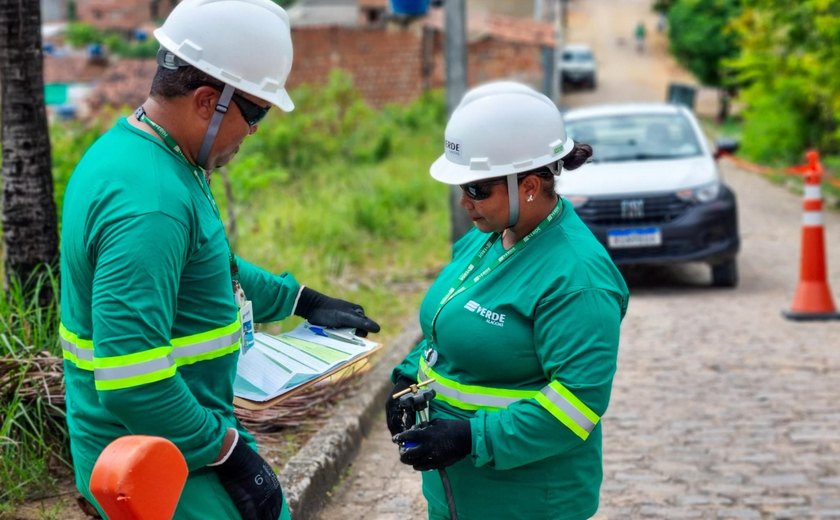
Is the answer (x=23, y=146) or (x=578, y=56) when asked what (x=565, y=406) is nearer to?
(x=23, y=146)

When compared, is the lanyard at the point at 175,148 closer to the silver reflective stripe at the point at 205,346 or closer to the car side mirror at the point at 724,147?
the silver reflective stripe at the point at 205,346

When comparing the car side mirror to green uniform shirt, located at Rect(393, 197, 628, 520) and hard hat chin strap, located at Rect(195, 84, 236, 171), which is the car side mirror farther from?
hard hat chin strap, located at Rect(195, 84, 236, 171)

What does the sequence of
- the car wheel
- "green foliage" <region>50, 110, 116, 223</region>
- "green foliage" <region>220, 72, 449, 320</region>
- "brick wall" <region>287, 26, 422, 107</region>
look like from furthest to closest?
1. "brick wall" <region>287, 26, 422, 107</region>
2. the car wheel
3. "green foliage" <region>220, 72, 449, 320</region>
4. "green foliage" <region>50, 110, 116, 223</region>

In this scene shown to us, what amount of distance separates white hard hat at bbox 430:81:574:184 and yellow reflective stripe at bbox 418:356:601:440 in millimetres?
551

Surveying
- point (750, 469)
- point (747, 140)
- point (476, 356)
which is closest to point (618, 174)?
point (750, 469)

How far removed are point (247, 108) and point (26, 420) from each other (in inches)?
102

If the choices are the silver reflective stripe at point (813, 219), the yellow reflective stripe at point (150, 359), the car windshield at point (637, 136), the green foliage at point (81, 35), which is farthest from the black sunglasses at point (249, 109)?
the green foliage at point (81, 35)

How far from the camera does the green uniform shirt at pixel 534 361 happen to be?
107 inches

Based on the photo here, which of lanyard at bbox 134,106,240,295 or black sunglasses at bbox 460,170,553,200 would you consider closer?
lanyard at bbox 134,106,240,295

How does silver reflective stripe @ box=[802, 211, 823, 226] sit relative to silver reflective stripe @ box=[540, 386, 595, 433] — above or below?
below

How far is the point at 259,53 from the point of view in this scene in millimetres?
2615

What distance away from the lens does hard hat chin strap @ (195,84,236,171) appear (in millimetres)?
2580

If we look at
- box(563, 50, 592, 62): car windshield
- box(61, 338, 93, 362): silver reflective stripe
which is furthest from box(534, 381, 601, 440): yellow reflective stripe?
box(563, 50, 592, 62): car windshield

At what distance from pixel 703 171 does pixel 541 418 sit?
876 cm
